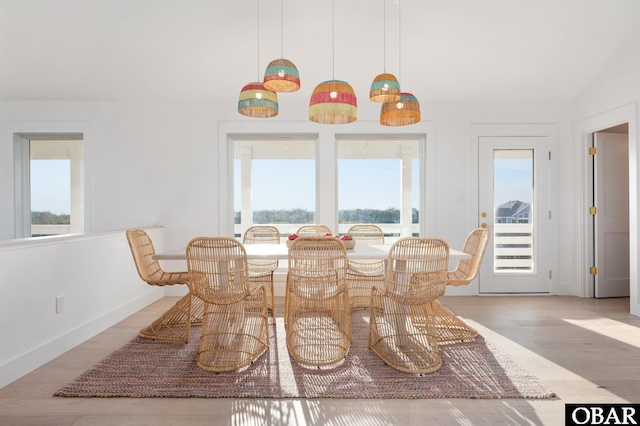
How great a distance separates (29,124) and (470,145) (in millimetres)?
5546

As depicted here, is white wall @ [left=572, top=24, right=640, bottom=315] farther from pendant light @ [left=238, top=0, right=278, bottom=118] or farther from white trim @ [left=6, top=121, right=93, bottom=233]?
white trim @ [left=6, top=121, right=93, bottom=233]

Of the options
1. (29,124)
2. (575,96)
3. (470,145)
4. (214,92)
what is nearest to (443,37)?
(470,145)

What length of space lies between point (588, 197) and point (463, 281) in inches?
101

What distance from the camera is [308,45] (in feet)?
12.3

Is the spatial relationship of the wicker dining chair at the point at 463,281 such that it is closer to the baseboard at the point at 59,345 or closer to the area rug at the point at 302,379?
the area rug at the point at 302,379

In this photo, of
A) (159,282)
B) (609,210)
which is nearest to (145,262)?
(159,282)

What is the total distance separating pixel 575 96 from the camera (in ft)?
14.9

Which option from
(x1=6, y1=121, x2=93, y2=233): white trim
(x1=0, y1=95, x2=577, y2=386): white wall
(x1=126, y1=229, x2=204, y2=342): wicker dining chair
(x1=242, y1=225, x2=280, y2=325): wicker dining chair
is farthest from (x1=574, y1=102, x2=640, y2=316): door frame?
(x1=6, y1=121, x2=93, y2=233): white trim

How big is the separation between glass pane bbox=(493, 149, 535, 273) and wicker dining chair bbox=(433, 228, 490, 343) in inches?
68.8

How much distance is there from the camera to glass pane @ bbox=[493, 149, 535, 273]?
4.65 metres

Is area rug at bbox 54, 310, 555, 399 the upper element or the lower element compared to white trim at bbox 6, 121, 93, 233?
Answer: lower

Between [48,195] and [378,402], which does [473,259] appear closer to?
[378,402]

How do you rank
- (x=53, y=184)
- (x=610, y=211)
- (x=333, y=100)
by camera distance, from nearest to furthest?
(x=333, y=100)
(x=610, y=211)
(x=53, y=184)
